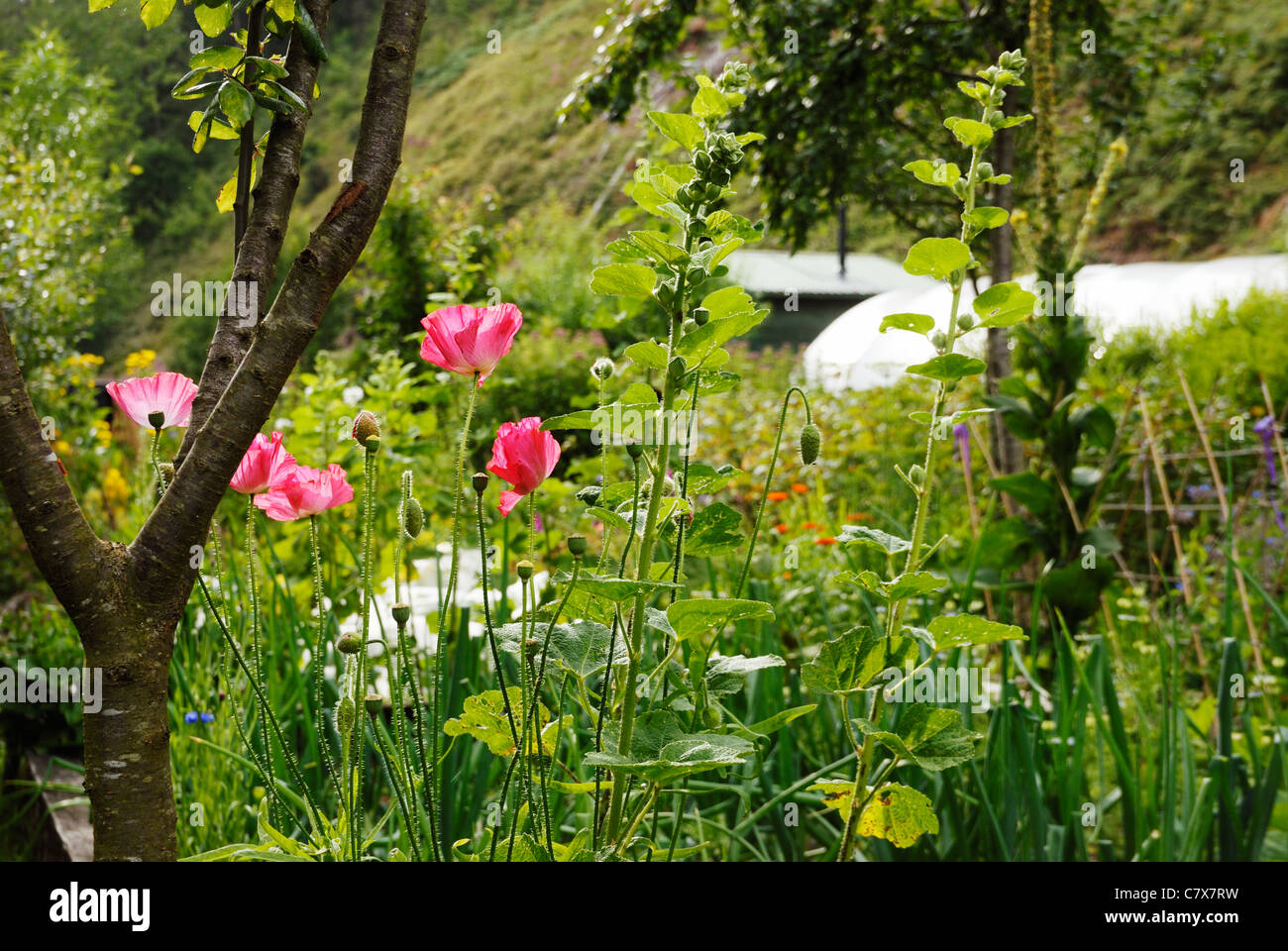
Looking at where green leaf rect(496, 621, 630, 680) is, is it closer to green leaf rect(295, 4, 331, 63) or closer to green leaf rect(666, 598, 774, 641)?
green leaf rect(666, 598, 774, 641)

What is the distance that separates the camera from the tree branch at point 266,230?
709 mm

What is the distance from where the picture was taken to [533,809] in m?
0.66

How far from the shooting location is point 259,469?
0.76 m

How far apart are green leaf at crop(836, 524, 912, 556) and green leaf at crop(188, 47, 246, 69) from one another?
0.58 m

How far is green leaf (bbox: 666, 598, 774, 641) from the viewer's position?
0.62 metres

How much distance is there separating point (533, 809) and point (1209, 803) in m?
0.95

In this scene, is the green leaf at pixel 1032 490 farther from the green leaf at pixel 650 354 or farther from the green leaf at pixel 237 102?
the green leaf at pixel 237 102

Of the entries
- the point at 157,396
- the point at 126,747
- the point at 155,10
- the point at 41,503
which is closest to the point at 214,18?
the point at 155,10

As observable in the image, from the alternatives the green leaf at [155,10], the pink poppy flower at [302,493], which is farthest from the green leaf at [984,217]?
the green leaf at [155,10]

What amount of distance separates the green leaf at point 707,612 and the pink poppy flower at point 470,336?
8.5 inches

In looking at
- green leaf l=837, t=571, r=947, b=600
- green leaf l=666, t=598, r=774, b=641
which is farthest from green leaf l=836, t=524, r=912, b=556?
green leaf l=666, t=598, r=774, b=641
